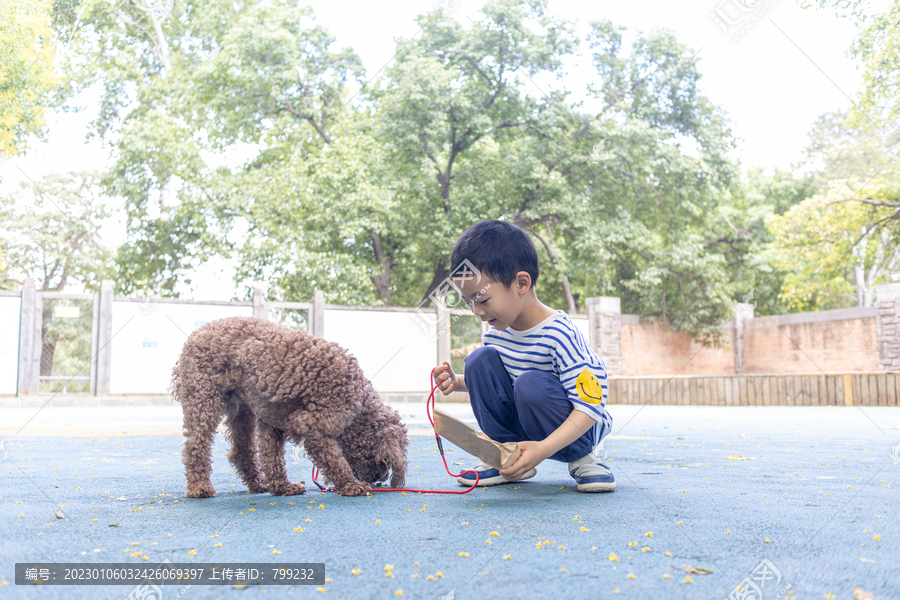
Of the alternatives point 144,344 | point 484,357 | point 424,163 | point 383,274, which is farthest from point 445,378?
point 383,274

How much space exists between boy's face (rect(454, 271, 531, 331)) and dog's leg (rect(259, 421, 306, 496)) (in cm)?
93

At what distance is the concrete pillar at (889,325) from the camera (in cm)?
1358

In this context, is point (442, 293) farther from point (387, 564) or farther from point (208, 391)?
point (387, 564)

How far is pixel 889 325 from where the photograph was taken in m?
13.8

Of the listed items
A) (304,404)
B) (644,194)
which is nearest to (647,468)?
(304,404)

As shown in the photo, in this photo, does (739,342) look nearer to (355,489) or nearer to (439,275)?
(439,275)

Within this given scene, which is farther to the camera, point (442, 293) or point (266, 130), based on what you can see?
point (266, 130)

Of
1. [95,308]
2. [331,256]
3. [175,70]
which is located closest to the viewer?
[95,308]

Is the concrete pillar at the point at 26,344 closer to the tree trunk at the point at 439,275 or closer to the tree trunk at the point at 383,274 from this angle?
the tree trunk at the point at 383,274

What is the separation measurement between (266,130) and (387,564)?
57.4 feet

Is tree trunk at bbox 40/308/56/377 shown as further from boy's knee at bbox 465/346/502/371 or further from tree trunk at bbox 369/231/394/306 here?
boy's knee at bbox 465/346/502/371

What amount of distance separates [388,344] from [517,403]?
1078cm

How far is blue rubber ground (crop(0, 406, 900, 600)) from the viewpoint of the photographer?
1.27 m

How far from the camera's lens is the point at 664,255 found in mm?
17281
